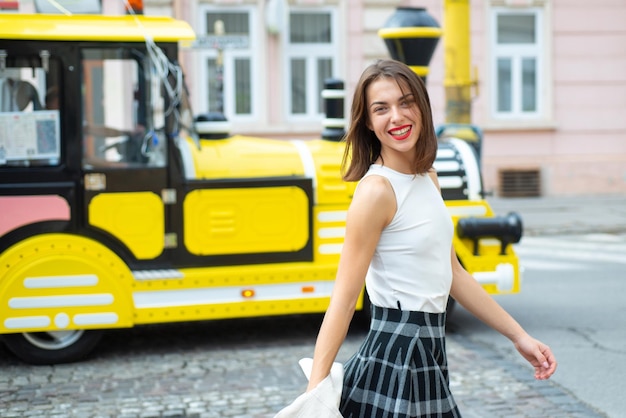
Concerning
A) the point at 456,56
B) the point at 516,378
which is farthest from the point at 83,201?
the point at 456,56

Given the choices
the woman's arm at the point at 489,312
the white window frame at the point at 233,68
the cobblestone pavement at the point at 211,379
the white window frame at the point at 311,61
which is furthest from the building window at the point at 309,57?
the woman's arm at the point at 489,312

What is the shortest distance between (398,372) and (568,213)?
1387cm

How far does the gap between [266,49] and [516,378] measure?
40.9 ft

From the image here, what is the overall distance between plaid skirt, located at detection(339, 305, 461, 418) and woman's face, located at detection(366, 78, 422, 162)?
49cm

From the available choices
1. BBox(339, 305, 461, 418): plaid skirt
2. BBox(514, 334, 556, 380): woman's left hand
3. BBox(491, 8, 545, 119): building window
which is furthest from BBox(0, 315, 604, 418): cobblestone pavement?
BBox(491, 8, 545, 119): building window

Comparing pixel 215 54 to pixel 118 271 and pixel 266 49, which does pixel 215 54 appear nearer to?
pixel 266 49

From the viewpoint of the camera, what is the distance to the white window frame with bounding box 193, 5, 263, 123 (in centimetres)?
1820

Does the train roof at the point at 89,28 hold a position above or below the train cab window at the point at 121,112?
above

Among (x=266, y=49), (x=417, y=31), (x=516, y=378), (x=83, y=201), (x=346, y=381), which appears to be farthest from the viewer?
(x=266, y=49)

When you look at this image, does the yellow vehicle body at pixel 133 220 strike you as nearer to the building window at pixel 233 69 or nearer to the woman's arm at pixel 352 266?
the woman's arm at pixel 352 266

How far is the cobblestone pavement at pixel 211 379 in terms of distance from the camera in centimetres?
596

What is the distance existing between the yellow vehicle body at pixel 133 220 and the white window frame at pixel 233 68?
35.5 feet

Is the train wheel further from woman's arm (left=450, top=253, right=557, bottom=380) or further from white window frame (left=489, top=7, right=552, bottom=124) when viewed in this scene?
white window frame (left=489, top=7, right=552, bottom=124)

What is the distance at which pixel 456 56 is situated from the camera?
36.2 ft
